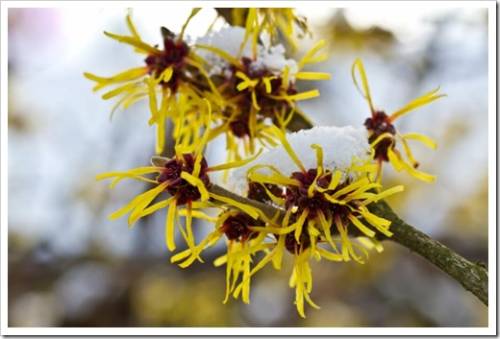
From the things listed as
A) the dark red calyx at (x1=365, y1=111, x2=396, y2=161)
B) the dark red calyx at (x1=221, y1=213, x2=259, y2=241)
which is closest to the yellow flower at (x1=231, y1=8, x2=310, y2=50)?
the dark red calyx at (x1=365, y1=111, x2=396, y2=161)

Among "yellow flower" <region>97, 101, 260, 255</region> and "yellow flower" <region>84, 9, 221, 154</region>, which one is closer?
"yellow flower" <region>97, 101, 260, 255</region>

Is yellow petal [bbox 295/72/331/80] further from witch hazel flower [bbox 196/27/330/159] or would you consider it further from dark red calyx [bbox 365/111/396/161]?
dark red calyx [bbox 365/111/396/161]

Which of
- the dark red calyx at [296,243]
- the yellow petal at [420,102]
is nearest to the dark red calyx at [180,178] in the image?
the dark red calyx at [296,243]

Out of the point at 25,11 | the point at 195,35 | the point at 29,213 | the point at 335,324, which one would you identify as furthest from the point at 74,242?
the point at 195,35

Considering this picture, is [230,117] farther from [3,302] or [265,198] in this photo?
[3,302]

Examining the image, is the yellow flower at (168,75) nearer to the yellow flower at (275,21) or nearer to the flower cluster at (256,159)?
Result: the flower cluster at (256,159)

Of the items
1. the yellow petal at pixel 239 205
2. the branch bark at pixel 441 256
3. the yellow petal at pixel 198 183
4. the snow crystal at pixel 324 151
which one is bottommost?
the branch bark at pixel 441 256
